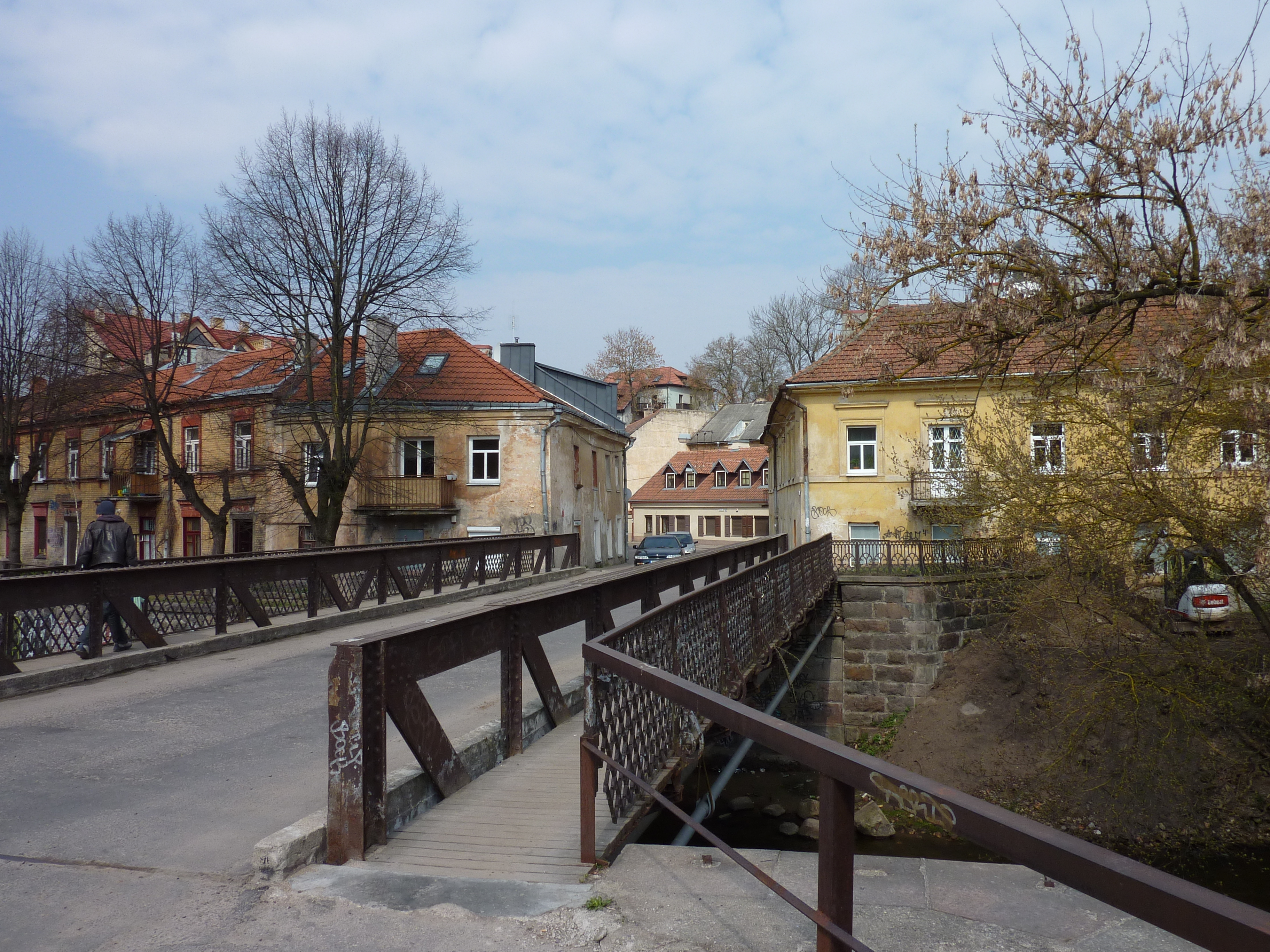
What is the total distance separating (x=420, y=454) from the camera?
32469mm

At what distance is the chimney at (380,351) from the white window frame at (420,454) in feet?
8.15

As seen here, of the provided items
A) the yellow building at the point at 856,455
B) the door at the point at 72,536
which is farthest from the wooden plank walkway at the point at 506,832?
the door at the point at 72,536

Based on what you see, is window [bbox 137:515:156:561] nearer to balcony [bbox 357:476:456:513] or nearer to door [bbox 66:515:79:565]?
door [bbox 66:515:79:565]

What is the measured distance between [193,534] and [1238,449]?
3609 cm

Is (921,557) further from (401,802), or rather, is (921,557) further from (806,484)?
(401,802)

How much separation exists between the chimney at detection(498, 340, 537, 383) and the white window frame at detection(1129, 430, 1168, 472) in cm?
2691

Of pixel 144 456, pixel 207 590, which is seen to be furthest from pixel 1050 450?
pixel 144 456

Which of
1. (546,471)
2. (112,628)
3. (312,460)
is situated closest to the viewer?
(112,628)

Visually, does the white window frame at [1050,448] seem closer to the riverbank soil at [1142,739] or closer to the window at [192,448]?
the riverbank soil at [1142,739]

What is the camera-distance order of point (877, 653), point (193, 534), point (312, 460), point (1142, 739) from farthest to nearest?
point (193, 534) < point (312, 460) < point (877, 653) < point (1142, 739)

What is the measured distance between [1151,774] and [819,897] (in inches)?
522

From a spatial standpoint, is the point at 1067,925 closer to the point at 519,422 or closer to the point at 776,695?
the point at 776,695

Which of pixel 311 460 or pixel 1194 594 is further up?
pixel 311 460

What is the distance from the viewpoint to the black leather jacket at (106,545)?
1044 cm
